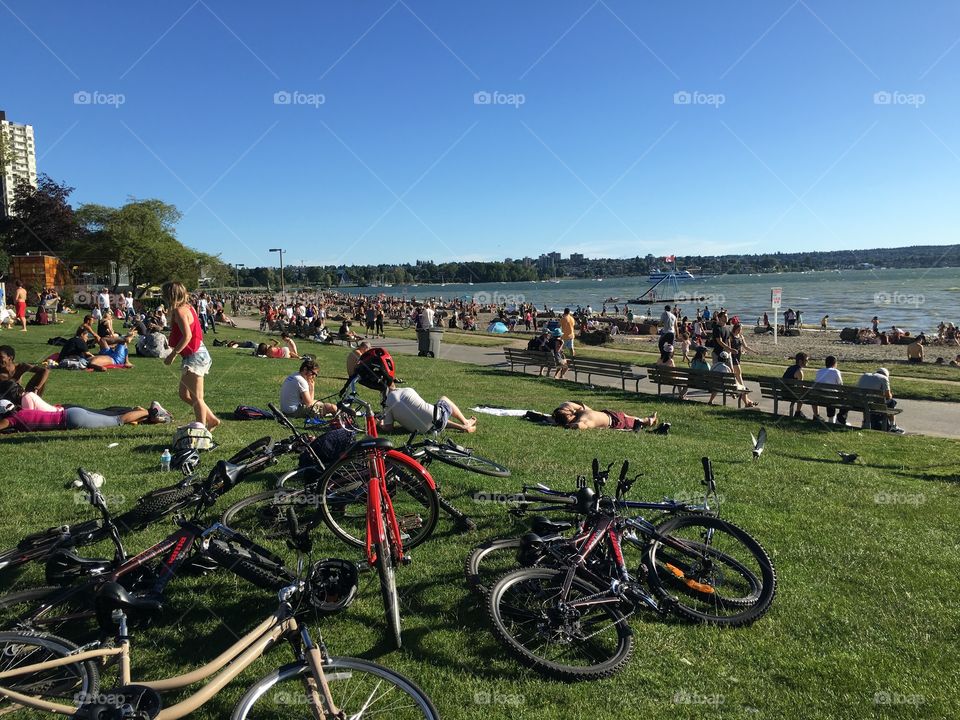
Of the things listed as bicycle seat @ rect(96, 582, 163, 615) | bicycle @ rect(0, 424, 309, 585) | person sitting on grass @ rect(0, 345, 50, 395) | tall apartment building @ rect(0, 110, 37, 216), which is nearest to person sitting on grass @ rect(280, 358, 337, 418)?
person sitting on grass @ rect(0, 345, 50, 395)

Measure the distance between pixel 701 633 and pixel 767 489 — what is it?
3528 millimetres

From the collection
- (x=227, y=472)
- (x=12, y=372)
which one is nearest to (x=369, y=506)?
(x=227, y=472)

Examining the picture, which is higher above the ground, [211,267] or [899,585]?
[211,267]

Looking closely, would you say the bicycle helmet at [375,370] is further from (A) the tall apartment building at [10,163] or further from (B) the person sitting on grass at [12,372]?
(A) the tall apartment building at [10,163]

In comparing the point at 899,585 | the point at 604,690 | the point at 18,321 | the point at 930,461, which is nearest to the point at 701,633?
the point at 604,690

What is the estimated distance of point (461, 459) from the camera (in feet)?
20.4

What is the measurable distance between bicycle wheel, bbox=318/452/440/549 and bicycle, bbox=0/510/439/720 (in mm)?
1640

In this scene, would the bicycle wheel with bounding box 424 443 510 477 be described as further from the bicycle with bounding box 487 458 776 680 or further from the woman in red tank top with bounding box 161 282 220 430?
the woman in red tank top with bounding box 161 282 220 430

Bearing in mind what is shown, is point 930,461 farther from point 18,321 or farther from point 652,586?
point 18,321

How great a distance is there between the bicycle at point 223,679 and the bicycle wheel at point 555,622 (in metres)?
0.98

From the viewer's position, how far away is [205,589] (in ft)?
14.9

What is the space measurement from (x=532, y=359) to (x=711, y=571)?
607 inches

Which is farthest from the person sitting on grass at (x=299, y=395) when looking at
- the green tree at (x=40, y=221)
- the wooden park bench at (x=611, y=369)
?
the green tree at (x=40, y=221)

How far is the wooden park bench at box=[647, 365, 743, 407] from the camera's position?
1462cm
